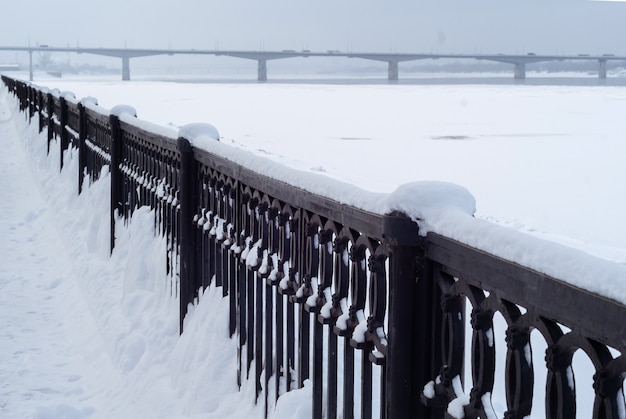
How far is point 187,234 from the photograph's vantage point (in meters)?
4.68

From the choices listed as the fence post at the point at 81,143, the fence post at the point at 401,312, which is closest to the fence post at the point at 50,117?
the fence post at the point at 81,143

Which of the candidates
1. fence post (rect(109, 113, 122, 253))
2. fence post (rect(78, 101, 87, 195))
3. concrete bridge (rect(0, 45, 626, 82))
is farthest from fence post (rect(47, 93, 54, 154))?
concrete bridge (rect(0, 45, 626, 82))

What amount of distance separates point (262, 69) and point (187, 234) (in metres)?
113

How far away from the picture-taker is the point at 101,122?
8.22m

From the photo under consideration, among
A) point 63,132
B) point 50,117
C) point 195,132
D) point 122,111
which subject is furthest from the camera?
point 50,117

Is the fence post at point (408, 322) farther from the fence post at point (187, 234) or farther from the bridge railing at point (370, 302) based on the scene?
the fence post at point (187, 234)

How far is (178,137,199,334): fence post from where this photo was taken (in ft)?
15.1

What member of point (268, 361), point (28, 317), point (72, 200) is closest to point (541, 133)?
point (72, 200)

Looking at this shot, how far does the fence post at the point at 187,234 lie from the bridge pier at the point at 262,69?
11013cm

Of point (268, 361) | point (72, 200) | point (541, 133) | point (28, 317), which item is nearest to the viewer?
point (268, 361)

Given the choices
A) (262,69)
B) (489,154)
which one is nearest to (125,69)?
(262,69)

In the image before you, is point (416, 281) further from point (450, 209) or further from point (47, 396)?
point (47, 396)

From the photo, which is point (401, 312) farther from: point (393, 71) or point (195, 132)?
point (393, 71)

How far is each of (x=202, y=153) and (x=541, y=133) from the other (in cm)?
1733
